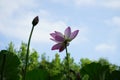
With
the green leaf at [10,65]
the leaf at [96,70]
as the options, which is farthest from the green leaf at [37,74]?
the leaf at [96,70]

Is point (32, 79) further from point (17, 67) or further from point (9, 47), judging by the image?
point (9, 47)

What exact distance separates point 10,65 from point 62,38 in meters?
0.31

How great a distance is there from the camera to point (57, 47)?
1.50 meters

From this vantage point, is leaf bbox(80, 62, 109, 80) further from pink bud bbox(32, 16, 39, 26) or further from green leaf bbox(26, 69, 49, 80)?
pink bud bbox(32, 16, 39, 26)

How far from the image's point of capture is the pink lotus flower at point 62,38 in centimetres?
151

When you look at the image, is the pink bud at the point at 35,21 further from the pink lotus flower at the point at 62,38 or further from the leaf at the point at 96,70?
the leaf at the point at 96,70

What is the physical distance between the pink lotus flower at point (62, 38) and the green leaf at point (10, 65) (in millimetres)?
201

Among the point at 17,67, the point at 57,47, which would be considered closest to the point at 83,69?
the point at 57,47

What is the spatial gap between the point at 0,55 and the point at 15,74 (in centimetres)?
12

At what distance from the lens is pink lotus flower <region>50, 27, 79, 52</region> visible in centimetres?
151

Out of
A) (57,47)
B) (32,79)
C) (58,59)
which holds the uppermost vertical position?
(58,59)

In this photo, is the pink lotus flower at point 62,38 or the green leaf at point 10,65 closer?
the green leaf at point 10,65

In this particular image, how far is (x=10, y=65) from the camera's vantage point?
1.34 m

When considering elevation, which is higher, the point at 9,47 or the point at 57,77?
the point at 9,47
